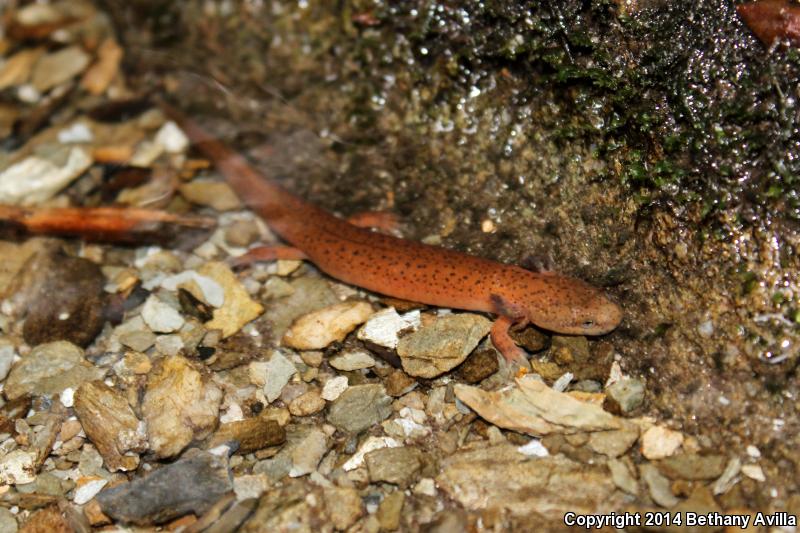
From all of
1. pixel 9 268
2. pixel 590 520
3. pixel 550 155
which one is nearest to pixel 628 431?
pixel 590 520

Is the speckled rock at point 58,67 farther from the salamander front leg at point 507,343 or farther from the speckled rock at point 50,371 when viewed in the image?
the salamander front leg at point 507,343

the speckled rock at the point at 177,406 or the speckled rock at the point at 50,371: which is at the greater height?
the speckled rock at the point at 177,406

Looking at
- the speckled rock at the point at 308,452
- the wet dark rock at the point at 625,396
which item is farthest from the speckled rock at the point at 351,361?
the wet dark rock at the point at 625,396

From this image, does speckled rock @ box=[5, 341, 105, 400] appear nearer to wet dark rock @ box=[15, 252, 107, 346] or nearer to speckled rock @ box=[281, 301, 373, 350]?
wet dark rock @ box=[15, 252, 107, 346]

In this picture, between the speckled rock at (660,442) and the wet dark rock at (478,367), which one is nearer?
the speckled rock at (660,442)

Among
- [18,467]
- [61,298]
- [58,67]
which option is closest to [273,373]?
[18,467]

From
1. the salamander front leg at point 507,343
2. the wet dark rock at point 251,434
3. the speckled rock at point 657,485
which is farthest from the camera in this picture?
the salamander front leg at point 507,343

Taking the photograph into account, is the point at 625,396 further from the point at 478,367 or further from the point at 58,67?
the point at 58,67
